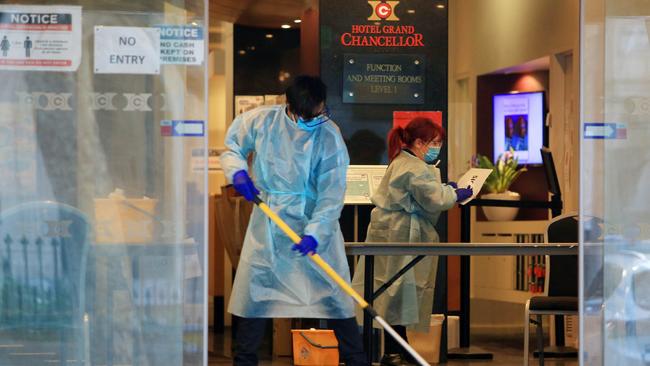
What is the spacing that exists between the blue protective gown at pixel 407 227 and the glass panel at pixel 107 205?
88.6 inches

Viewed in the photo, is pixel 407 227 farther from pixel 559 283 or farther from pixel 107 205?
pixel 107 205

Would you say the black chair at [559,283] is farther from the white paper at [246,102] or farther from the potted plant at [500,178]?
the white paper at [246,102]

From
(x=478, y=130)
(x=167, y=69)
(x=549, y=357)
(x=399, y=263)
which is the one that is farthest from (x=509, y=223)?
(x=167, y=69)

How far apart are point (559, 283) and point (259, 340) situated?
2.19 m

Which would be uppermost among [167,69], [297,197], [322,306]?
[167,69]

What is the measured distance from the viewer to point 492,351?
838 cm

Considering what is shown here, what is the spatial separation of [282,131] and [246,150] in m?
0.18

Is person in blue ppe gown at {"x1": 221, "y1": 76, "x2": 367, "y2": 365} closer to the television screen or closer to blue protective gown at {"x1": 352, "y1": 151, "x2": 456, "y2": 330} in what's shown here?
blue protective gown at {"x1": 352, "y1": 151, "x2": 456, "y2": 330}

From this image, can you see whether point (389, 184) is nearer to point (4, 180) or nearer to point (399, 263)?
point (399, 263)

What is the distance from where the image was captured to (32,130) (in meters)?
4.70

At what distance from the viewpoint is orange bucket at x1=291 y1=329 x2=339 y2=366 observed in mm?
6941

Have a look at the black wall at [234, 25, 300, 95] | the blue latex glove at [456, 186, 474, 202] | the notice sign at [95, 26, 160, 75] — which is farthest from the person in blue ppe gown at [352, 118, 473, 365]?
the black wall at [234, 25, 300, 95]

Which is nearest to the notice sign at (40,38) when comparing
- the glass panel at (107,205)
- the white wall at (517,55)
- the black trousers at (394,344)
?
the glass panel at (107,205)

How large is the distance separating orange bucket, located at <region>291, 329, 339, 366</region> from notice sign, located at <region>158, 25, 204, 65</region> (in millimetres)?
2644
